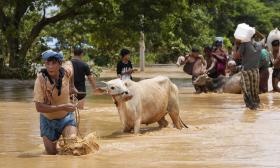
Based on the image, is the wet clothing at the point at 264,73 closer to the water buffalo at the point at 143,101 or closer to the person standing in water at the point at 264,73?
the person standing in water at the point at 264,73

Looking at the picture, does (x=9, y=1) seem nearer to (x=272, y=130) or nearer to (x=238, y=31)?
(x=238, y=31)

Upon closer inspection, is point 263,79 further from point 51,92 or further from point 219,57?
point 51,92

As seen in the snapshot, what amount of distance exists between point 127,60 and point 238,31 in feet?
7.66

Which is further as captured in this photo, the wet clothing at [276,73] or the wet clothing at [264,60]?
the wet clothing at [276,73]

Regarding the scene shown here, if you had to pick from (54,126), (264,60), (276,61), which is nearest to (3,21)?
(264,60)

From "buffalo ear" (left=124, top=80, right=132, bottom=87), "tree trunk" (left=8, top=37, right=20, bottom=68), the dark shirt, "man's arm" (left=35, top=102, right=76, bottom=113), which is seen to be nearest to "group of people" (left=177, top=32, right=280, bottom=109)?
the dark shirt

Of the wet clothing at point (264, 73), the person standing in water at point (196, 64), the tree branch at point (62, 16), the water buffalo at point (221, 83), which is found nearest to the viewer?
the wet clothing at point (264, 73)

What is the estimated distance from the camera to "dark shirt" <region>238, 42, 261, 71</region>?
42.5 feet

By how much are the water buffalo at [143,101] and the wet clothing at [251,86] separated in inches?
118

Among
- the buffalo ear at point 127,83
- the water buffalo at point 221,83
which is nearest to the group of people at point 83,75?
the water buffalo at point 221,83

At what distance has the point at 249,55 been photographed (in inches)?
511

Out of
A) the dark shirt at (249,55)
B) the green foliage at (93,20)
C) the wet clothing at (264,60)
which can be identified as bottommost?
the wet clothing at (264,60)

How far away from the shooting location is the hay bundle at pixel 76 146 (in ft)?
24.6

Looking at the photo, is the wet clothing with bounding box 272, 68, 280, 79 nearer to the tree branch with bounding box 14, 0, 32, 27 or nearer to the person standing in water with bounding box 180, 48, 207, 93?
the person standing in water with bounding box 180, 48, 207, 93
